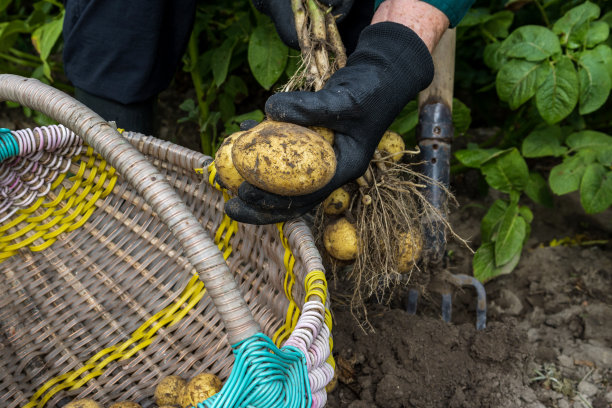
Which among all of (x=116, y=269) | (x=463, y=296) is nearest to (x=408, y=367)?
(x=463, y=296)

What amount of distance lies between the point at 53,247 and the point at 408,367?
1.03 m

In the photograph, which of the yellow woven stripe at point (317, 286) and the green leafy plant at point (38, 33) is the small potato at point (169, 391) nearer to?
Answer: the yellow woven stripe at point (317, 286)

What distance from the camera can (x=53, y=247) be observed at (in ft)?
4.72

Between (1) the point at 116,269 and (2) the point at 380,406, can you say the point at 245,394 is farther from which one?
(1) the point at 116,269

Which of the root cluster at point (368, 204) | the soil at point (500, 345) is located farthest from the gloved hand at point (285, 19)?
the soil at point (500, 345)

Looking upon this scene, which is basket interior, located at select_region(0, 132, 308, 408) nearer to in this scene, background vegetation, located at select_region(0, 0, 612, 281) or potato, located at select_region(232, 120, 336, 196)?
potato, located at select_region(232, 120, 336, 196)

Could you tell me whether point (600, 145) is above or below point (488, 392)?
above

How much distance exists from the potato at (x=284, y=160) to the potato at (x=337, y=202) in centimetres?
29

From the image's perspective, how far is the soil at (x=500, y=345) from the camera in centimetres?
129

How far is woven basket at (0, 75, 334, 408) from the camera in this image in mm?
1174

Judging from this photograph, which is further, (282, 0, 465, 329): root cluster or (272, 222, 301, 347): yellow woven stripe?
(282, 0, 465, 329): root cluster

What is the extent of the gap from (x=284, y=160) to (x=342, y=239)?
399 mm

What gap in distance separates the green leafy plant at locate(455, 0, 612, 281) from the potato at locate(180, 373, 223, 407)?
963 mm

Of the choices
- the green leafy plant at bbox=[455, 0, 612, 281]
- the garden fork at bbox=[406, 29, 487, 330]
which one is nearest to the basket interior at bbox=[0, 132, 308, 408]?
the garden fork at bbox=[406, 29, 487, 330]
